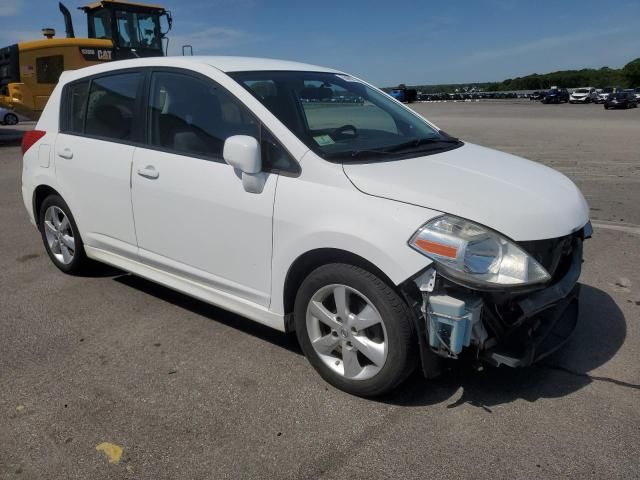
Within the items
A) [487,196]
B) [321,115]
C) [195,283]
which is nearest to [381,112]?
[321,115]

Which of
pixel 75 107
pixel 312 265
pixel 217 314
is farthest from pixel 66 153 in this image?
pixel 312 265

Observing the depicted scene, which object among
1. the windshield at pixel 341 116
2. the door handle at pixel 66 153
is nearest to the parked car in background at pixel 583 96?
the windshield at pixel 341 116

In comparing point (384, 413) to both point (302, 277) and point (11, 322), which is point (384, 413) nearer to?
point (302, 277)

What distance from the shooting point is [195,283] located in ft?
12.2

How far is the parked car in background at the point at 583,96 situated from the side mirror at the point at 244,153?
6313 centimetres

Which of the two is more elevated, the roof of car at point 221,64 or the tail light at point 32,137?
the roof of car at point 221,64

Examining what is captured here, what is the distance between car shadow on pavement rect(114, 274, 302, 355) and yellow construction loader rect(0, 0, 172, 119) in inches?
486

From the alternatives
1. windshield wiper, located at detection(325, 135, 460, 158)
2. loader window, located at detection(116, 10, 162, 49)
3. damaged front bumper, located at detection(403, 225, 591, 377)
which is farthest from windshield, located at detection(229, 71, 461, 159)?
loader window, located at detection(116, 10, 162, 49)

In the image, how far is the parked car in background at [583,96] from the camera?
2292 inches

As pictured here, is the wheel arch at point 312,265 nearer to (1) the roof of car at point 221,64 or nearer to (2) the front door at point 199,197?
(2) the front door at point 199,197

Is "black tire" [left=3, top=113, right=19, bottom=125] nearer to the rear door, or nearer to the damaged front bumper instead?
the rear door

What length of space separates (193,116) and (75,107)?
1.50 m

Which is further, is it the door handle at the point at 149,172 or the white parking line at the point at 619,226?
the white parking line at the point at 619,226

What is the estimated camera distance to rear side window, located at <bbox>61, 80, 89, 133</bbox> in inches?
178
